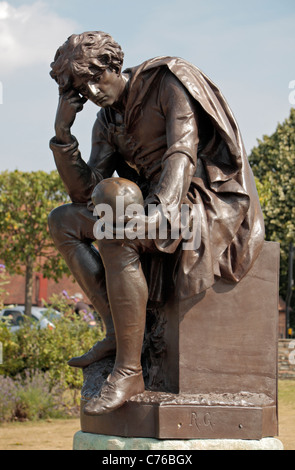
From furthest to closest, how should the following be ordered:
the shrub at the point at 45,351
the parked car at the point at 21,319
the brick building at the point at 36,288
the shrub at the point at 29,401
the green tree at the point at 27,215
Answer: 1. the brick building at the point at 36,288
2. the green tree at the point at 27,215
3. the parked car at the point at 21,319
4. the shrub at the point at 45,351
5. the shrub at the point at 29,401

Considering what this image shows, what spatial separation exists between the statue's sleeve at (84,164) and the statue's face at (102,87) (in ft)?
0.91

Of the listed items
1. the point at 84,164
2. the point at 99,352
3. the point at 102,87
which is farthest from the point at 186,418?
the point at 102,87

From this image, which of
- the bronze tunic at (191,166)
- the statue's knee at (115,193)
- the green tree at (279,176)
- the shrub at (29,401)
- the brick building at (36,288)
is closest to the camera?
the statue's knee at (115,193)

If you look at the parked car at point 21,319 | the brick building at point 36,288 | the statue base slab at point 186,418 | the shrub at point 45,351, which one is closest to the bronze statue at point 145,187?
the statue base slab at point 186,418

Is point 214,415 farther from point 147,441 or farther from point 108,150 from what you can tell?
point 108,150

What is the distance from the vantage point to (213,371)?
331 cm

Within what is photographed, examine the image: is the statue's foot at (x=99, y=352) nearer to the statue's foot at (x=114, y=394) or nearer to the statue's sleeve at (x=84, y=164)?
the statue's foot at (x=114, y=394)

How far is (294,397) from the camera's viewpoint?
10062 mm

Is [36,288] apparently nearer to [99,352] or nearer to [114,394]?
[99,352]

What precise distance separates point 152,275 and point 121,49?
116cm

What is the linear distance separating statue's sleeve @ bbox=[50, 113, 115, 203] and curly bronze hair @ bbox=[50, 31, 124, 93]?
0.33 m

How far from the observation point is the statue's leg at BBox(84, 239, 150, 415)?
3.10 meters

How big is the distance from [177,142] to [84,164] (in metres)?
0.66

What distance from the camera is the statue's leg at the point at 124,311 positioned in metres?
3.10
